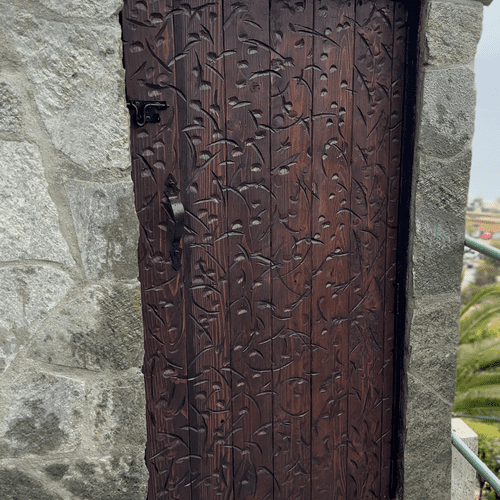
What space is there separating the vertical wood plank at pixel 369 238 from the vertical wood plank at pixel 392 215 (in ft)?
0.07

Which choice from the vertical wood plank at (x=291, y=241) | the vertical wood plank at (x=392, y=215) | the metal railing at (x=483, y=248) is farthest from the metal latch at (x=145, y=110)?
the metal railing at (x=483, y=248)

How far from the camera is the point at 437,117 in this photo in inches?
73.7

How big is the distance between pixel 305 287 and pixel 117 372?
29.2 inches

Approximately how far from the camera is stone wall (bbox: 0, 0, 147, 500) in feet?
4.51

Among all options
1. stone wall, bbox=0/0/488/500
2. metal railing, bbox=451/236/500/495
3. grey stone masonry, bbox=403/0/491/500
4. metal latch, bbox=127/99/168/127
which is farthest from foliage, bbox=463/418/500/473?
metal latch, bbox=127/99/168/127

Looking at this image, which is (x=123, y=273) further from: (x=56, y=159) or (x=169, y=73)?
(x=169, y=73)

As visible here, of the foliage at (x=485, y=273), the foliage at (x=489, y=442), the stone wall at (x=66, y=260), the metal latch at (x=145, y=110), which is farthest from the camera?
the foliage at (x=485, y=273)

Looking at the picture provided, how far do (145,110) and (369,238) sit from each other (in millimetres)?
952

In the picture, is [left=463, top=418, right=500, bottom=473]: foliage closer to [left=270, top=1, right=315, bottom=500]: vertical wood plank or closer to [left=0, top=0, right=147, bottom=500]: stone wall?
[left=270, top=1, right=315, bottom=500]: vertical wood plank

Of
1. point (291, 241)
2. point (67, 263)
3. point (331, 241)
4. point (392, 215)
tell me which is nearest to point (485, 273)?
point (392, 215)

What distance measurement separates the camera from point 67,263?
57.9 inches

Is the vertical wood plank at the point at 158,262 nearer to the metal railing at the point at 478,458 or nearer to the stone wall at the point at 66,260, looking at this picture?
the stone wall at the point at 66,260

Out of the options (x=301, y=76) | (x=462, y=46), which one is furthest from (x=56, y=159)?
(x=462, y=46)

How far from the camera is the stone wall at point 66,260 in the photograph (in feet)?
4.51
